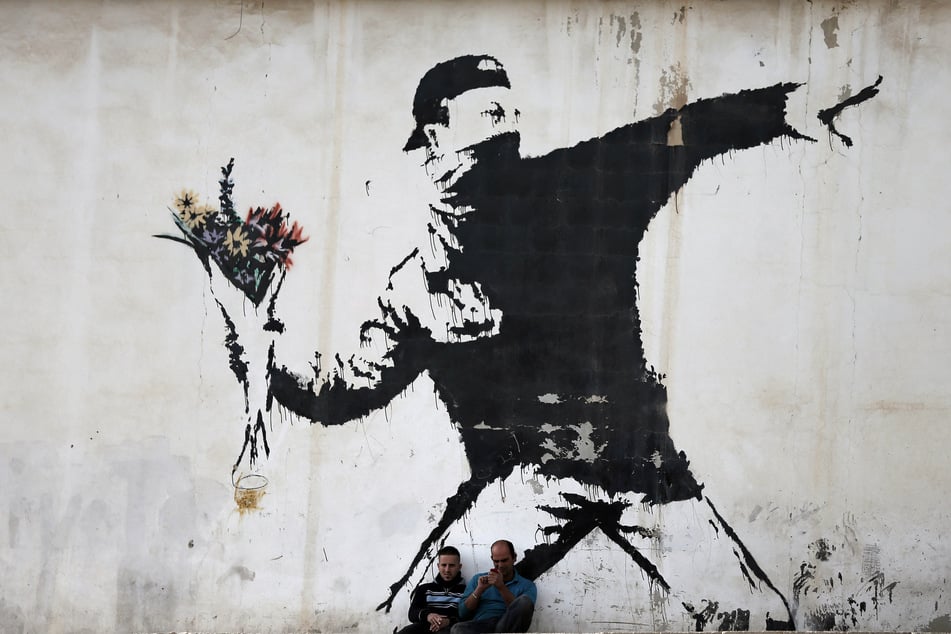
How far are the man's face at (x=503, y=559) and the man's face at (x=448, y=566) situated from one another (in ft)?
0.79

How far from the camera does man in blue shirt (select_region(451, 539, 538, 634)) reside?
19.4ft

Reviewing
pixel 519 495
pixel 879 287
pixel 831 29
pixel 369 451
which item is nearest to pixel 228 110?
pixel 369 451

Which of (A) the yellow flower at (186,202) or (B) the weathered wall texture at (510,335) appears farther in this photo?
(A) the yellow flower at (186,202)

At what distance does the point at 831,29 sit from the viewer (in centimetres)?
638

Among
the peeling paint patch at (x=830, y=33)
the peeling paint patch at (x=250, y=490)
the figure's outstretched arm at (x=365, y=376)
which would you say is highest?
the peeling paint patch at (x=830, y=33)

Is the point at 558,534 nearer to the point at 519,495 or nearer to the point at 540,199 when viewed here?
the point at 519,495

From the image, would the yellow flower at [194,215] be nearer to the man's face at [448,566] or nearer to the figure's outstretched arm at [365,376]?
the figure's outstretched arm at [365,376]

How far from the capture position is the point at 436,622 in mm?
6012

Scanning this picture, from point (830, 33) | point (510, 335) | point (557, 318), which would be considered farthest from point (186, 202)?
point (830, 33)

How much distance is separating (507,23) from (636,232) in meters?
Answer: 1.57

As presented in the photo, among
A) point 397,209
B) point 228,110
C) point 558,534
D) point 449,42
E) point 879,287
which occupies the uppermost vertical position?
point 449,42

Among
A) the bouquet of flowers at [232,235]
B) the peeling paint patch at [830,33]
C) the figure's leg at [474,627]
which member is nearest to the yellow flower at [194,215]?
the bouquet of flowers at [232,235]

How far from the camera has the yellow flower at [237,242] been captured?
6434 mm

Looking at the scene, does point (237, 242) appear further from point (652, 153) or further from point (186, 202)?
point (652, 153)
